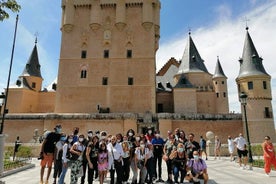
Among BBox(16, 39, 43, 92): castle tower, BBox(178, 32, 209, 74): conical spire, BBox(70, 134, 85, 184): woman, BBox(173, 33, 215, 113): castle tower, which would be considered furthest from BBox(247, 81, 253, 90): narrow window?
BBox(16, 39, 43, 92): castle tower

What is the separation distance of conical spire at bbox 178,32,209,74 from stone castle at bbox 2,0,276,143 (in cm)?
16

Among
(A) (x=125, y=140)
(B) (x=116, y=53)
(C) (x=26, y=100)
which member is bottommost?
(A) (x=125, y=140)

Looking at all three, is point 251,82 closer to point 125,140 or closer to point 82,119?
point 82,119

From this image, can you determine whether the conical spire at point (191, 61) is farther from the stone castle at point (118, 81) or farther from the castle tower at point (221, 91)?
the castle tower at point (221, 91)

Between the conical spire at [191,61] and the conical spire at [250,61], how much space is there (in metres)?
6.89

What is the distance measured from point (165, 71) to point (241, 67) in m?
17.4

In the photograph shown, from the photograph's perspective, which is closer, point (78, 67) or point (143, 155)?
point (143, 155)

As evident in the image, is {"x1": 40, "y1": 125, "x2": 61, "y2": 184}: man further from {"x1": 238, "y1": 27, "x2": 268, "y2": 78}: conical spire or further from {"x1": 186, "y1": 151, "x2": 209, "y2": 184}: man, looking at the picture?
{"x1": 238, "y1": 27, "x2": 268, "y2": 78}: conical spire

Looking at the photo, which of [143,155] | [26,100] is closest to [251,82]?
[143,155]

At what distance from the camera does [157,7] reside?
1346 inches

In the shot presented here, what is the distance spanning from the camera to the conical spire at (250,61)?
89.0 ft

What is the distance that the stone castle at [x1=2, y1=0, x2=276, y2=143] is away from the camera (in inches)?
1026

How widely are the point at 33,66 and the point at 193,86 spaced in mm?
25770

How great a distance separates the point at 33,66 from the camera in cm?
3694
